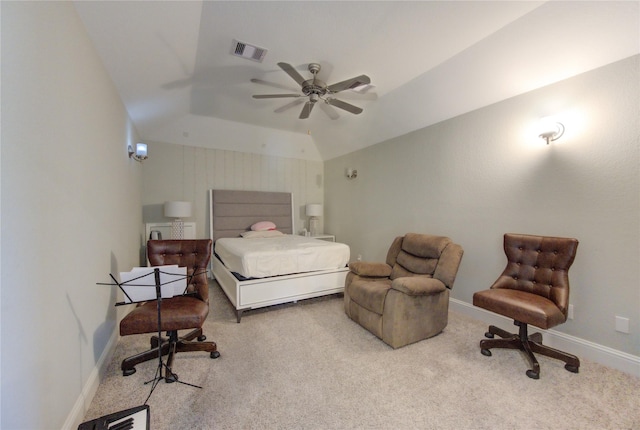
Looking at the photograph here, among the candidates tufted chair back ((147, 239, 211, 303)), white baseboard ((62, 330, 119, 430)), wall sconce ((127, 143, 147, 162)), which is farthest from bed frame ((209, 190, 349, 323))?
wall sconce ((127, 143, 147, 162))

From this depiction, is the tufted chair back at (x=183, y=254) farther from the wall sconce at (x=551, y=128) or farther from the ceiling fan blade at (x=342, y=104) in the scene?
the wall sconce at (x=551, y=128)

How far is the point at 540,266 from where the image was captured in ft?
7.72

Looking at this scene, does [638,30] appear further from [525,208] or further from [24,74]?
[24,74]

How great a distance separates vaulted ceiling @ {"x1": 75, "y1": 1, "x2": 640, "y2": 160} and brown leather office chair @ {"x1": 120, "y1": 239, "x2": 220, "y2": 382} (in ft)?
5.76

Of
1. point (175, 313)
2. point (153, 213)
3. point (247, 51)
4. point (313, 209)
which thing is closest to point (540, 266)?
point (175, 313)

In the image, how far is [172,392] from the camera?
1782mm

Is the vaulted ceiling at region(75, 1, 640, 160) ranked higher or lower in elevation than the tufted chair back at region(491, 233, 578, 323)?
higher

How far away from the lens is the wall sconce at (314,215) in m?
5.48

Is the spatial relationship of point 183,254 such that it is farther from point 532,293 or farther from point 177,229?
point 532,293

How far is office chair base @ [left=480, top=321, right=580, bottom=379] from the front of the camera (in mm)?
1998

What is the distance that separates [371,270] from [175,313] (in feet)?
6.62

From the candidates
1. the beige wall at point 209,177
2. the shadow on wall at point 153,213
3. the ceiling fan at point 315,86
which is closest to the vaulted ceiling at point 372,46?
the ceiling fan at point 315,86

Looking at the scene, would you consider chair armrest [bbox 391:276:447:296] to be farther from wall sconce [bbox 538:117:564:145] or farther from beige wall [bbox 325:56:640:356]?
wall sconce [bbox 538:117:564:145]

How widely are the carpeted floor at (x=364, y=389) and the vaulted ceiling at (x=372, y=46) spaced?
102 inches
